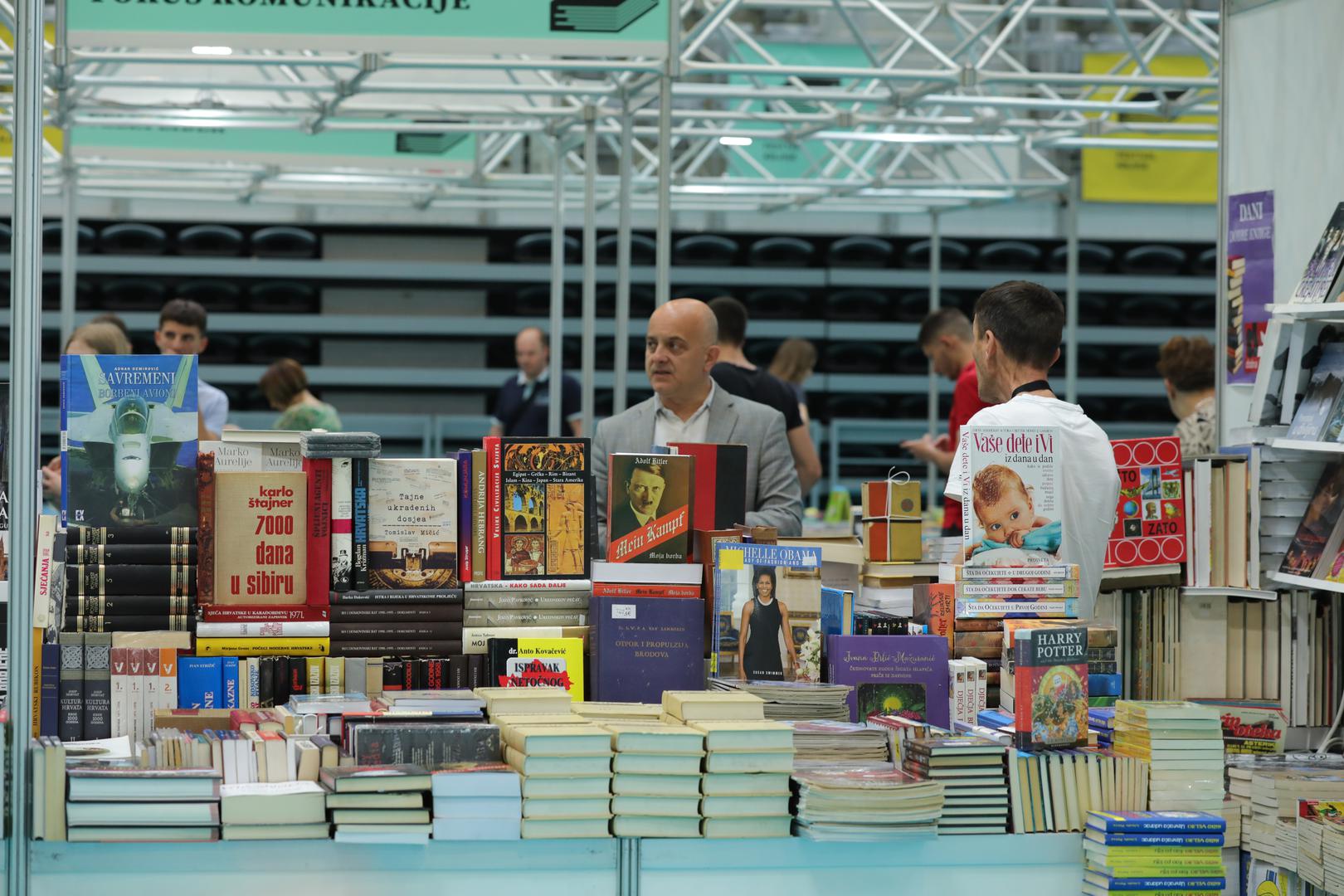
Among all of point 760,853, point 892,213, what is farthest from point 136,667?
point 892,213

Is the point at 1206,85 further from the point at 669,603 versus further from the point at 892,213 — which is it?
the point at 892,213

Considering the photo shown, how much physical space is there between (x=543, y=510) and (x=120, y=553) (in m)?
0.90

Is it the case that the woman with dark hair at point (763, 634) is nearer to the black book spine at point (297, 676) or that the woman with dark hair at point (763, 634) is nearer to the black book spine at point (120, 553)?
the black book spine at point (297, 676)

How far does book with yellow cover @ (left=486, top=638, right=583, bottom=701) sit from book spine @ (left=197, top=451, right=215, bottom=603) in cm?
62

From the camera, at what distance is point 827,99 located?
24.1 feet

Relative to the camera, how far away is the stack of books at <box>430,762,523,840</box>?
2.74 m

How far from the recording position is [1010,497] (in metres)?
3.34

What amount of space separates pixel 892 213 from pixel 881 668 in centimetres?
999

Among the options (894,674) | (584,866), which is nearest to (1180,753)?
(894,674)

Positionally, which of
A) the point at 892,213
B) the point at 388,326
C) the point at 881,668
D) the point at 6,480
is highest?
the point at 892,213

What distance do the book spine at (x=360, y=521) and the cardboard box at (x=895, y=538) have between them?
1.22 m

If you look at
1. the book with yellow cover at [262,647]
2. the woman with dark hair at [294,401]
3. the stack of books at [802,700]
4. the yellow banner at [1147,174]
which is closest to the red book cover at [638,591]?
the stack of books at [802,700]

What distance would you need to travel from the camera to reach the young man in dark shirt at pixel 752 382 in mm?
5941

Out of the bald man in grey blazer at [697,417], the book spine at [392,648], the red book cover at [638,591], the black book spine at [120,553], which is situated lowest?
the book spine at [392,648]
